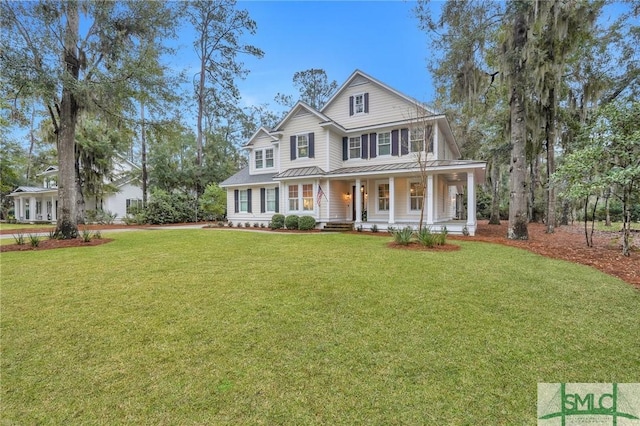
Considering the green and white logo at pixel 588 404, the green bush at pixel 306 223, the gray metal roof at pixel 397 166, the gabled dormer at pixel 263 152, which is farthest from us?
the gabled dormer at pixel 263 152

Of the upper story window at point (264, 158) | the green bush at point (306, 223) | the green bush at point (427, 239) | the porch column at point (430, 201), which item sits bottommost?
the green bush at point (427, 239)

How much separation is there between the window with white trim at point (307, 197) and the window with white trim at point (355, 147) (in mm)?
3009

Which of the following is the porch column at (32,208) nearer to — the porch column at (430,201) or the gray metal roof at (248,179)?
the gray metal roof at (248,179)

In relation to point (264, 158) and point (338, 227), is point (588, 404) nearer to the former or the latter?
point (338, 227)

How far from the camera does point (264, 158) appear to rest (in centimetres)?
1903

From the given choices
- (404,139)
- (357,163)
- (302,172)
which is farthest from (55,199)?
(404,139)

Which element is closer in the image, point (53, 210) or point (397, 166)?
point (397, 166)

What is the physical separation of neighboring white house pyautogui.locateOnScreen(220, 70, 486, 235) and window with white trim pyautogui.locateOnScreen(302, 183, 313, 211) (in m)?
0.06

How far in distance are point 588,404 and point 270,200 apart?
55.3ft

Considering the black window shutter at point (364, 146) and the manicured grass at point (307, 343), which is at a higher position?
the black window shutter at point (364, 146)

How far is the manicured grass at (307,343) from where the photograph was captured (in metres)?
2.30

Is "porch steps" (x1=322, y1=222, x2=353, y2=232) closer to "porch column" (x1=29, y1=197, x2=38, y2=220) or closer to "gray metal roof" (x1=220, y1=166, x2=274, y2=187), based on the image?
"gray metal roof" (x1=220, y1=166, x2=274, y2=187)

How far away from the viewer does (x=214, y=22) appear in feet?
80.5

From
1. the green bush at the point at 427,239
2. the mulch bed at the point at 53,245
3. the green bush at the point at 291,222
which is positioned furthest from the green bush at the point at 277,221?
the green bush at the point at 427,239
